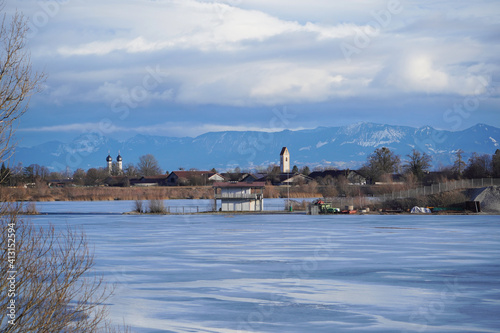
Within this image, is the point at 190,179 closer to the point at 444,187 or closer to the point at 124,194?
the point at 124,194

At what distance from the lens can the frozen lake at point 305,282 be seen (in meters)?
13.9

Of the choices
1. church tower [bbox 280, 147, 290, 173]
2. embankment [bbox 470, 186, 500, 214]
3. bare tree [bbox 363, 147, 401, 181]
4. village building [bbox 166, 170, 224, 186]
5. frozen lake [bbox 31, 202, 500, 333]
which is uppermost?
church tower [bbox 280, 147, 290, 173]

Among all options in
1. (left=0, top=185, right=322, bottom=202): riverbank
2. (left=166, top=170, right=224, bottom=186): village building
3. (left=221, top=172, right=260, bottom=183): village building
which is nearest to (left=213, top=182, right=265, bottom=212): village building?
(left=0, top=185, right=322, bottom=202): riverbank

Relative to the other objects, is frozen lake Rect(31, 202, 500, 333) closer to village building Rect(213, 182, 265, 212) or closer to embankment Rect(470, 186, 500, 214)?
embankment Rect(470, 186, 500, 214)

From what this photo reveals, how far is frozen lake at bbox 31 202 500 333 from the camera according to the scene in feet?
45.4

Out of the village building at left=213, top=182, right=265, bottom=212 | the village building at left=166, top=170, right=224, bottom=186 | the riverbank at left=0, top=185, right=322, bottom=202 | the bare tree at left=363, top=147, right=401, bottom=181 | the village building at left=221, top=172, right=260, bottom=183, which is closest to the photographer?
the village building at left=213, top=182, right=265, bottom=212

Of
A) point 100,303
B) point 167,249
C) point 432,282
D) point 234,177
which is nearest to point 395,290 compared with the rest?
point 432,282

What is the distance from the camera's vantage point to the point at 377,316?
14.2 m

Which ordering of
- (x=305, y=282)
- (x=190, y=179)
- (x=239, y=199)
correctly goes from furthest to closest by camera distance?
1. (x=190, y=179)
2. (x=239, y=199)
3. (x=305, y=282)

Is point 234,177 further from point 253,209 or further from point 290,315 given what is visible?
point 290,315

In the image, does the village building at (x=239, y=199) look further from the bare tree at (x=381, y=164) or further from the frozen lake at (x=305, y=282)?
the bare tree at (x=381, y=164)

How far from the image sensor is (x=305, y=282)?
19047 millimetres

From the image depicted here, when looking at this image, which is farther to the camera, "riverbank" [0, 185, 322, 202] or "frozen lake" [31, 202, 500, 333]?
"riverbank" [0, 185, 322, 202]

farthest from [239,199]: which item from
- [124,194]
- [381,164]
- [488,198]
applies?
[381,164]
